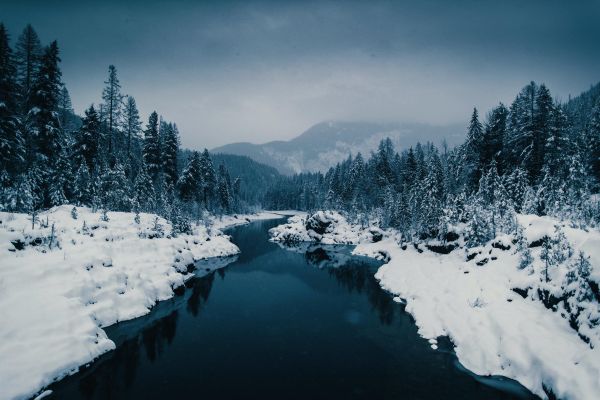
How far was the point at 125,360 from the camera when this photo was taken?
1405 cm

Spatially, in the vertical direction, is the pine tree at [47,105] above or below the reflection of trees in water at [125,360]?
above

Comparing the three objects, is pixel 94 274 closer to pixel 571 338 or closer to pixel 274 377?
pixel 274 377

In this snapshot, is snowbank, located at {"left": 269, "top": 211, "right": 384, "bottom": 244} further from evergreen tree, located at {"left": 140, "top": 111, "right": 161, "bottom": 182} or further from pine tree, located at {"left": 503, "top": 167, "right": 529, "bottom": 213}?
pine tree, located at {"left": 503, "top": 167, "right": 529, "bottom": 213}

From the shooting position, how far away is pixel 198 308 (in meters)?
21.6

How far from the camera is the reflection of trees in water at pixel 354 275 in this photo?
23328 millimetres

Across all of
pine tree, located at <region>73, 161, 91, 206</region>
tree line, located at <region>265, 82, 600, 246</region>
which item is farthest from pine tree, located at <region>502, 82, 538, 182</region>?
pine tree, located at <region>73, 161, 91, 206</region>

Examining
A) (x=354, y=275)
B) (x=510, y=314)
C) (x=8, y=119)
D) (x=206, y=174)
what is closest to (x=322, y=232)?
(x=354, y=275)

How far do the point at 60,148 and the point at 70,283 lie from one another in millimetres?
20260

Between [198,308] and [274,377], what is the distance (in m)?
10.3

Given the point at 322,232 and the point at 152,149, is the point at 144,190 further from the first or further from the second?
the point at 322,232

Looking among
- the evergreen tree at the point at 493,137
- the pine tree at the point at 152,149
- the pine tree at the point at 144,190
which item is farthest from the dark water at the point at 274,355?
the pine tree at the point at 152,149

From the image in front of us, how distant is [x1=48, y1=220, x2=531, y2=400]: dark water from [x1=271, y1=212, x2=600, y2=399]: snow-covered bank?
96cm

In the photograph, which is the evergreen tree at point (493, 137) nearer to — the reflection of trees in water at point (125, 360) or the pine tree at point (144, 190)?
the reflection of trees in water at point (125, 360)

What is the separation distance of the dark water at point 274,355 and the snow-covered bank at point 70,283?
102 cm
